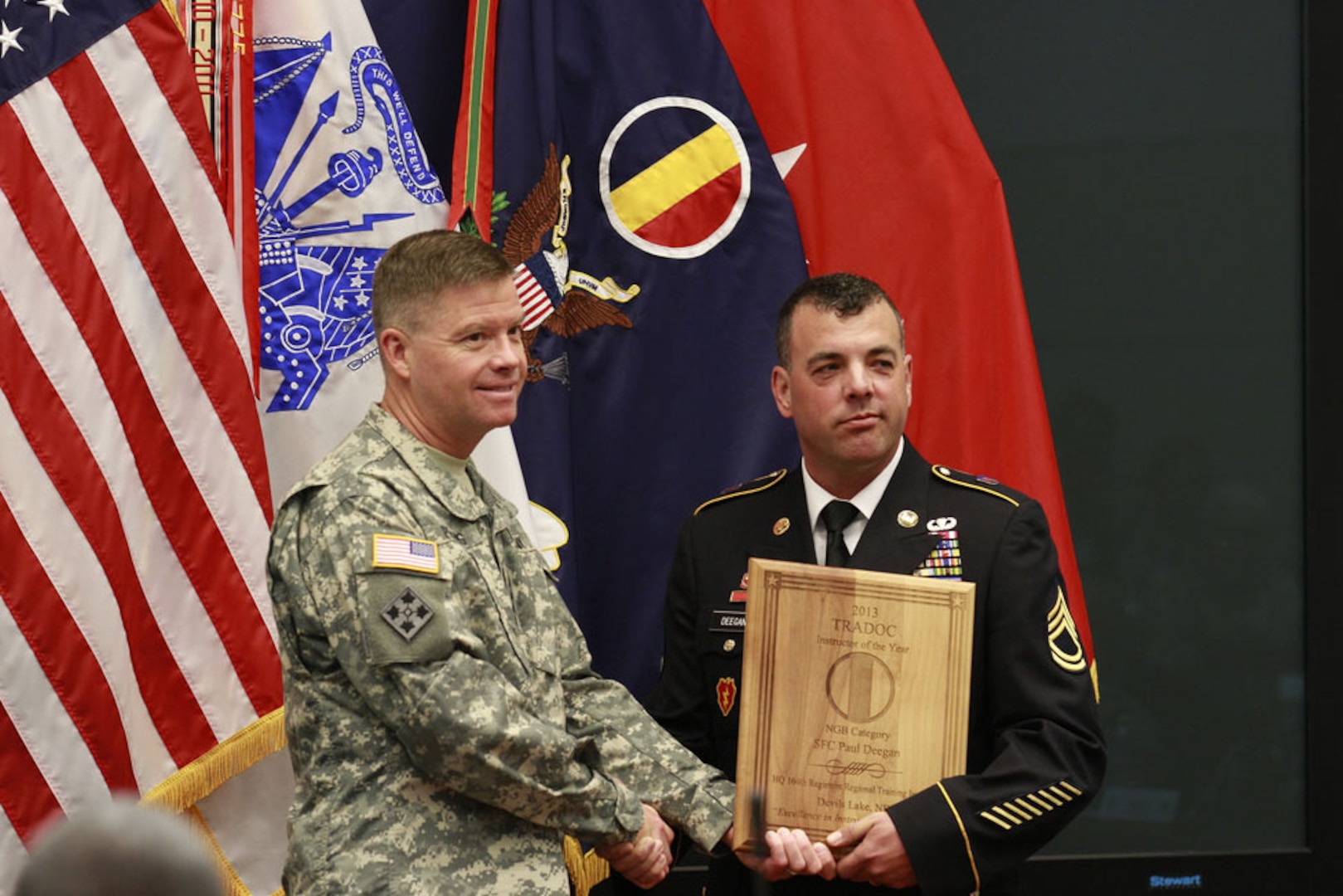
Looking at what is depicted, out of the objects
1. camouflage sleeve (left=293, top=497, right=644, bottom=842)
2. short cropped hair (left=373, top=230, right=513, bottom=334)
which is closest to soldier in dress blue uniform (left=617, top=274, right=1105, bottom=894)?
camouflage sleeve (left=293, top=497, right=644, bottom=842)

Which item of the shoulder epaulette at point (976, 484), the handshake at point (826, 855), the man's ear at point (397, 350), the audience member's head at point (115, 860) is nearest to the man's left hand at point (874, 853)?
the handshake at point (826, 855)

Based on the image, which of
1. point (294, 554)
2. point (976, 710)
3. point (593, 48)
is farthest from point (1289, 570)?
point (294, 554)

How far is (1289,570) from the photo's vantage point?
3969 millimetres

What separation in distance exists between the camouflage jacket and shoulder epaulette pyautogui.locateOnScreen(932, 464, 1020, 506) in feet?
2.44

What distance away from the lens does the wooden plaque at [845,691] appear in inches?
96.6

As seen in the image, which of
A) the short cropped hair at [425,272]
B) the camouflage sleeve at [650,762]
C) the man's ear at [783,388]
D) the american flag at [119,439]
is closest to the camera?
the short cropped hair at [425,272]

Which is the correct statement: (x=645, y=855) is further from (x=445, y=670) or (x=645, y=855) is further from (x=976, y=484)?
(x=976, y=484)

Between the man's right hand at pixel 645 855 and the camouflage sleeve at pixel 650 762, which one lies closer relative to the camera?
the man's right hand at pixel 645 855

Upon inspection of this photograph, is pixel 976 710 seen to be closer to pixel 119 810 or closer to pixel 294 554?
pixel 294 554

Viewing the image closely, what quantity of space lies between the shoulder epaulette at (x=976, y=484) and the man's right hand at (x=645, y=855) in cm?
73

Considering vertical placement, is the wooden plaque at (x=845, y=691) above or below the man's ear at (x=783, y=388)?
below

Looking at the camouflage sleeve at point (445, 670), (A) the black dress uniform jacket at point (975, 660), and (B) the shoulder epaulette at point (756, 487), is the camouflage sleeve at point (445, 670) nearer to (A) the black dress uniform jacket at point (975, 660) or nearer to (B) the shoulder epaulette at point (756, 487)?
(A) the black dress uniform jacket at point (975, 660)

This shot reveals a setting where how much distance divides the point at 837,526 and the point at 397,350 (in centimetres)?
78

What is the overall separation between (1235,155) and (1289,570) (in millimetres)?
1021
